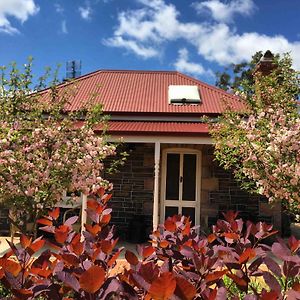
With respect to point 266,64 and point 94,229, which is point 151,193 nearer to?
point 266,64

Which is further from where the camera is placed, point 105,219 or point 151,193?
point 151,193

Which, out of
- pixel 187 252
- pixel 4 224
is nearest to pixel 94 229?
pixel 187 252

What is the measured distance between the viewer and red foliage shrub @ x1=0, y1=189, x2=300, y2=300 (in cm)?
164

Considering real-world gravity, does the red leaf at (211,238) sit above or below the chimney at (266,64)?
below

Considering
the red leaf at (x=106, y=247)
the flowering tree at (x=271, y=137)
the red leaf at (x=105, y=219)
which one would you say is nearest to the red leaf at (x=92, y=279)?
the red leaf at (x=106, y=247)

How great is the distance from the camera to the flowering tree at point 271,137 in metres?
5.43

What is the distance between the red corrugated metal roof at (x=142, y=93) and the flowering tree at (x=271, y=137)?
12.5 ft

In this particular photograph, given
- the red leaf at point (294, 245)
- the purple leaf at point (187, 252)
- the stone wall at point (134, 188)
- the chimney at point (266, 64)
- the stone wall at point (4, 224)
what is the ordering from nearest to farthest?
the purple leaf at point (187, 252) < the red leaf at point (294, 245) < the chimney at point (266, 64) < the stone wall at point (4, 224) < the stone wall at point (134, 188)

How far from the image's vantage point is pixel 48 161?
5.39m

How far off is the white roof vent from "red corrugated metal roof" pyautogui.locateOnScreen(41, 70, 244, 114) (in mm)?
190

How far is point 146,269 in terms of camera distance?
68.0 inches

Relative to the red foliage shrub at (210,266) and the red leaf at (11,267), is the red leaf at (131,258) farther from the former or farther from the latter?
the red leaf at (11,267)

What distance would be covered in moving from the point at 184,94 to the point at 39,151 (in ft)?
25.9

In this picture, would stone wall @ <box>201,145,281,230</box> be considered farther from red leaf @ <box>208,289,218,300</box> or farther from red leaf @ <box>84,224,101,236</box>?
red leaf @ <box>208,289,218,300</box>
